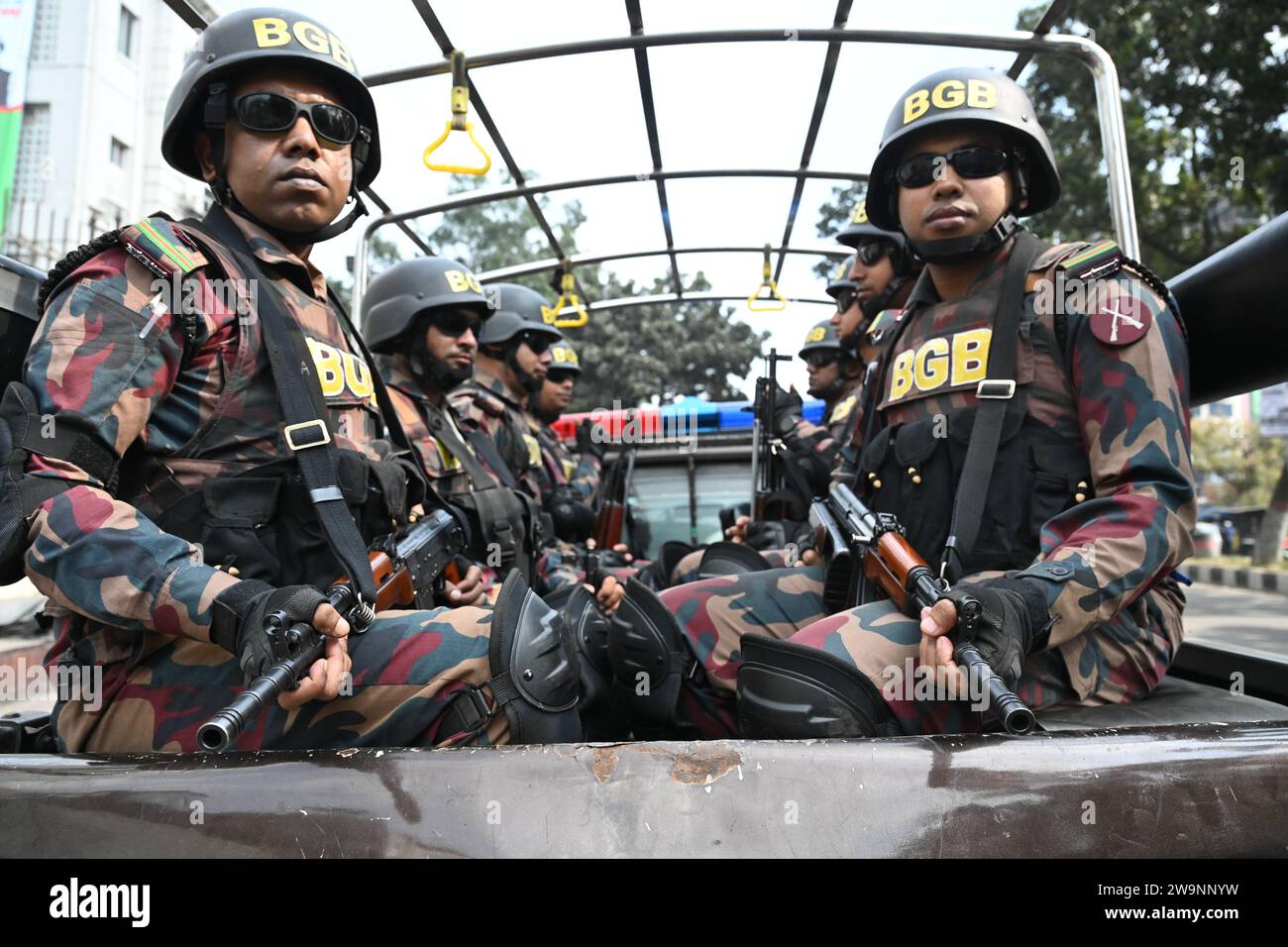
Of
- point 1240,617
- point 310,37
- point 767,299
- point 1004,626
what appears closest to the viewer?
point 1004,626

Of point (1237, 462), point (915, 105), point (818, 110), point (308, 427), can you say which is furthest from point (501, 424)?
point (1237, 462)

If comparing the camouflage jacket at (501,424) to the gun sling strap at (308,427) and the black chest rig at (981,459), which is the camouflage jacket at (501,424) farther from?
the black chest rig at (981,459)

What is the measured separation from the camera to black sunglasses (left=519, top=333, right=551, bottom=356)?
5.73 metres

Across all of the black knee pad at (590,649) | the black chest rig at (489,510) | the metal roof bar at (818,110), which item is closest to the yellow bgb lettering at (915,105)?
the metal roof bar at (818,110)

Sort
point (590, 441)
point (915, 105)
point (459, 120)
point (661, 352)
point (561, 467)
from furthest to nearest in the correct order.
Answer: point (661, 352) → point (590, 441) → point (561, 467) → point (459, 120) → point (915, 105)

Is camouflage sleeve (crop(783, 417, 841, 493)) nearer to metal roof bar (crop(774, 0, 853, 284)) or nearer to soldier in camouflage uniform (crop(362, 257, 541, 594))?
metal roof bar (crop(774, 0, 853, 284))

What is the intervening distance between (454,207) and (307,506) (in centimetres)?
263

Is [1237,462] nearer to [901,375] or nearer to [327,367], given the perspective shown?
[901,375]

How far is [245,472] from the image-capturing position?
1.84m

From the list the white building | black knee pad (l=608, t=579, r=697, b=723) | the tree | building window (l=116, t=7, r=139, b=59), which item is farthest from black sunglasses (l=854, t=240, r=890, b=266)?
building window (l=116, t=7, r=139, b=59)

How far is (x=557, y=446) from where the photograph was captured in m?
6.48

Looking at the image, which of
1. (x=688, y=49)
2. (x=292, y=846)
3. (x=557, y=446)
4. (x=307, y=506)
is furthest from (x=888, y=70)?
(x=557, y=446)

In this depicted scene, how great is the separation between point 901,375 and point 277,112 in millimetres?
1634

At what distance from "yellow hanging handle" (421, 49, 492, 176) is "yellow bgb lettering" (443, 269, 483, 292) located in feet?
3.20
